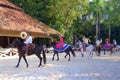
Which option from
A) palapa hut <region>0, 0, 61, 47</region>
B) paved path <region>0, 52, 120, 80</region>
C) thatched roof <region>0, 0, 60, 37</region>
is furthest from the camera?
palapa hut <region>0, 0, 61, 47</region>

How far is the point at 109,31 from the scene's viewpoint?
169 feet

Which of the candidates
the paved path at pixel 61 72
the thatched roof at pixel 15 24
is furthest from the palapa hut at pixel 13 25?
the paved path at pixel 61 72

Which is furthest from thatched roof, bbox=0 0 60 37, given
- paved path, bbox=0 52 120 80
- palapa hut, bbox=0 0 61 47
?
paved path, bbox=0 52 120 80

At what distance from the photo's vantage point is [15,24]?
31.4 metres

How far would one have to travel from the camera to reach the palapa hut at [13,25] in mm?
29884

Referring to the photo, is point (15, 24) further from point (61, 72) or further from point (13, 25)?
point (61, 72)

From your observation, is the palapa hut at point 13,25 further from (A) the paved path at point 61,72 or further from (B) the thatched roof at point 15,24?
(A) the paved path at point 61,72

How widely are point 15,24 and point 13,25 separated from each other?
2.36ft

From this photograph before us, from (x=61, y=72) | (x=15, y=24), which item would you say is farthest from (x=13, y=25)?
(x=61, y=72)

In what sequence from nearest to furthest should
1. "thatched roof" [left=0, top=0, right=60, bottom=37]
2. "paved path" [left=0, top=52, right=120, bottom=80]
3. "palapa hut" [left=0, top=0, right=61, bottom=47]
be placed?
1. "paved path" [left=0, top=52, right=120, bottom=80]
2. "thatched roof" [left=0, top=0, right=60, bottom=37]
3. "palapa hut" [left=0, top=0, right=61, bottom=47]

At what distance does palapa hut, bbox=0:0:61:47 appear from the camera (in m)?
29.9

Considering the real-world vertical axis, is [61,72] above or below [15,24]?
below

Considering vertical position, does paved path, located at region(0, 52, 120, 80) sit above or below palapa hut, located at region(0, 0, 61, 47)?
below

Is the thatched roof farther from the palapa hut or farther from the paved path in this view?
the paved path
